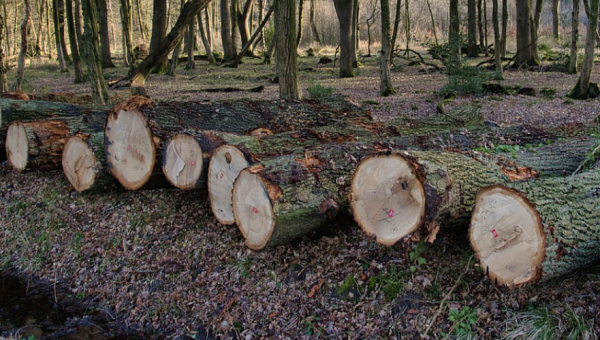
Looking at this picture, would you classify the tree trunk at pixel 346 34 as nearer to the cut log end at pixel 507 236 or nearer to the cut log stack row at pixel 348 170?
the cut log stack row at pixel 348 170

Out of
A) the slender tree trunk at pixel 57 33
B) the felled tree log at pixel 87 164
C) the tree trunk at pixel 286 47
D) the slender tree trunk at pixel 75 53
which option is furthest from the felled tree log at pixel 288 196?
the slender tree trunk at pixel 57 33

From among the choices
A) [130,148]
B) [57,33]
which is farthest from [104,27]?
[130,148]

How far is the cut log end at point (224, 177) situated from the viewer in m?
4.59

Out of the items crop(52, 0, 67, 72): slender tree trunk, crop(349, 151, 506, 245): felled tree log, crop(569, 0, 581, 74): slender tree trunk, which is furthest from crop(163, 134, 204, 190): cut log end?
crop(52, 0, 67, 72): slender tree trunk

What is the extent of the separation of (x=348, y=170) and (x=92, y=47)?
732cm

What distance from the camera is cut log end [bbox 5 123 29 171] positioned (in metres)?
6.79

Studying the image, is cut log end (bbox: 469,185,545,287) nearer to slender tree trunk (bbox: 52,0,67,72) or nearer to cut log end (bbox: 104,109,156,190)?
cut log end (bbox: 104,109,156,190)

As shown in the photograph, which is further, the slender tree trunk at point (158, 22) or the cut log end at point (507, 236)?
the slender tree trunk at point (158, 22)

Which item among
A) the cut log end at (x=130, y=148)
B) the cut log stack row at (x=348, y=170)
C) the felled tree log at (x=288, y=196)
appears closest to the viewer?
the cut log stack row at (x=348, y=170)

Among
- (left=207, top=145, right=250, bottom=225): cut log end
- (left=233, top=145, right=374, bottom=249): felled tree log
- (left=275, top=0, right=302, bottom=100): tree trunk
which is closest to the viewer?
(left=233, top=145, right=374, bottom=249): felled tree log

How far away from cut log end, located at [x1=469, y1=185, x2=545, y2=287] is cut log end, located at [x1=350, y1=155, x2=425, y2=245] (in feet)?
1.41

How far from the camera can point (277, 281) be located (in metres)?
4.11

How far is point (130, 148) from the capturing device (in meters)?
5.58

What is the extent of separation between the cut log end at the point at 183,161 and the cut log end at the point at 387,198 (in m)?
1.78
